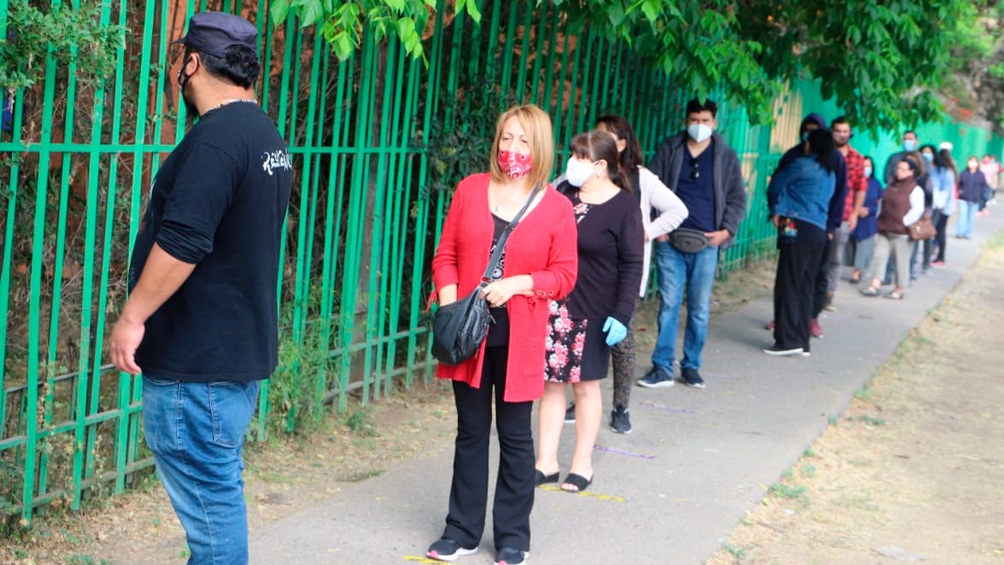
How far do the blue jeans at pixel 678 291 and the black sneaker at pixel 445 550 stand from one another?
3513 mm

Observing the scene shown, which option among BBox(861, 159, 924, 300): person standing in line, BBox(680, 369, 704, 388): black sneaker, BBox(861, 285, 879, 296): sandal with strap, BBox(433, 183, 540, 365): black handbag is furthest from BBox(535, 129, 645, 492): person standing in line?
BBox(861, 285, 879, 296): sandal with strap

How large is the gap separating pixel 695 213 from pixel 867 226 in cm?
658

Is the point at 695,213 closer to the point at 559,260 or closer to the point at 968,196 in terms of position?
the point at 559,260

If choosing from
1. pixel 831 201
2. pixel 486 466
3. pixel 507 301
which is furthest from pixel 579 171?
pixel 831 201

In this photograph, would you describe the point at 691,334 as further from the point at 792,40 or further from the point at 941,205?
the point at 941,205

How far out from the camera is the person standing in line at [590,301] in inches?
219

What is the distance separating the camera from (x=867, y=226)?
13.8 meters

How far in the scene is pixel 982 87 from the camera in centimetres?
4150

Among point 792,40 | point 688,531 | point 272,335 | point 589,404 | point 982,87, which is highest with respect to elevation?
point 982,87

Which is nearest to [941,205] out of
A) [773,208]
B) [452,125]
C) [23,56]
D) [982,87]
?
[773,208]

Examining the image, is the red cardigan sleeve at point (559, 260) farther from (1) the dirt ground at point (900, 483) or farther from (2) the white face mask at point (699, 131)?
(2) the white face mask at point (699, 131)

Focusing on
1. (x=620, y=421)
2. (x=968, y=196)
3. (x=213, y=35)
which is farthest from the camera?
(x=968, y=196)

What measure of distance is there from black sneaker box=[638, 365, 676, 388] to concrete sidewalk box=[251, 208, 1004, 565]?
0.07m

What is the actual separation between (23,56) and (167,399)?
1559 mm
